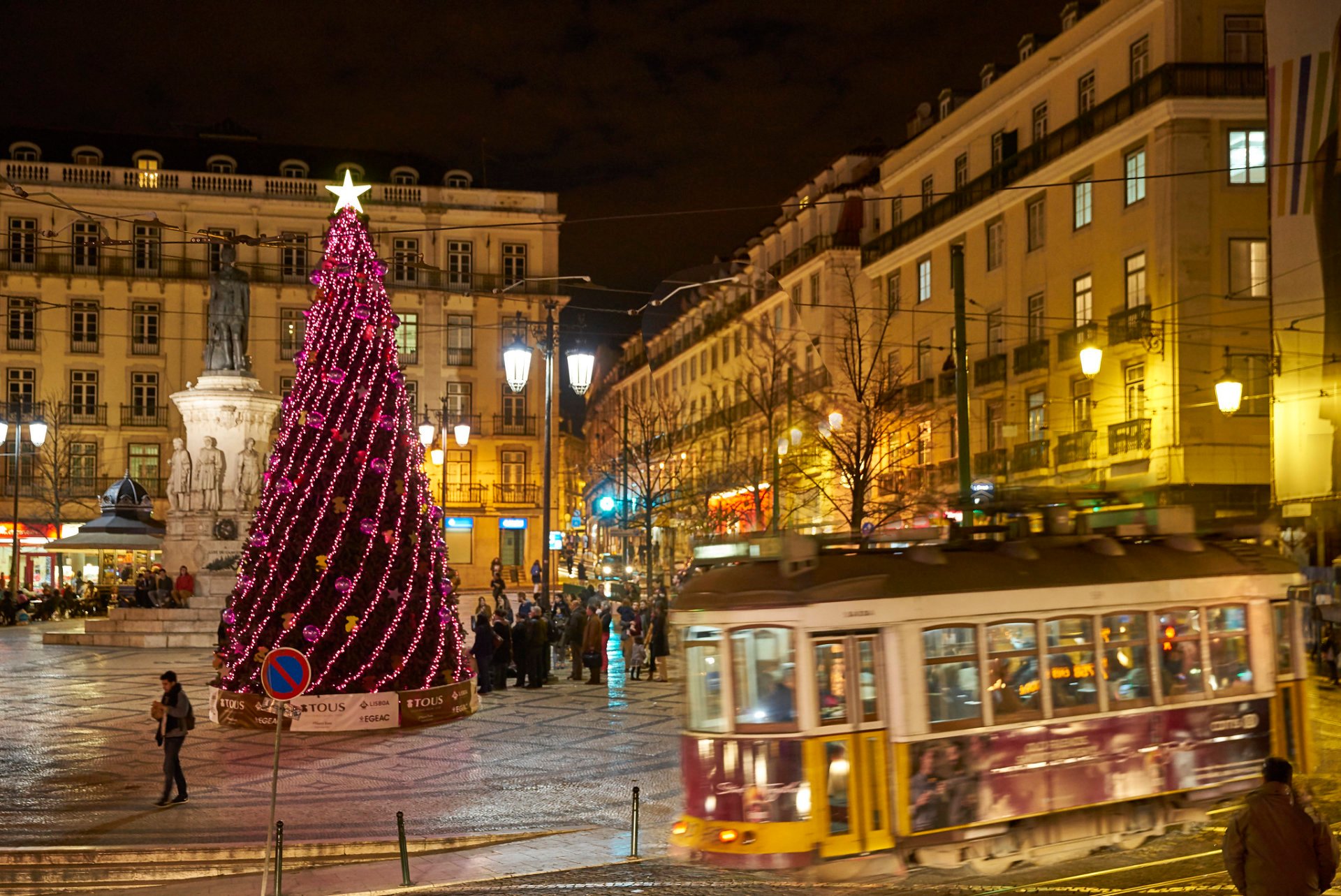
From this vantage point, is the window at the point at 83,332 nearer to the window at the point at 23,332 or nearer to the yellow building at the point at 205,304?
the yellow building at the point at 205,304

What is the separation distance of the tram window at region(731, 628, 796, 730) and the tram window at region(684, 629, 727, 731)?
0.48 feet

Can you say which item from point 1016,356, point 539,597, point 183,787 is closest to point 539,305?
point 1016,356

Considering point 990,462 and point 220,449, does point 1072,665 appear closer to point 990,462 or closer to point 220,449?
→ point 220,449

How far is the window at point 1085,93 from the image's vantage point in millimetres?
34906

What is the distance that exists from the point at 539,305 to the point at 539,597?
3525cm

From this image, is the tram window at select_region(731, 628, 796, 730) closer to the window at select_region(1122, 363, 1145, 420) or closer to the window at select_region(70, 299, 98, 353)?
the window at select_region(1122, 363, 1145, 420)

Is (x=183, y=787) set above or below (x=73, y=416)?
below

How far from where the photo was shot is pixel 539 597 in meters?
30.6

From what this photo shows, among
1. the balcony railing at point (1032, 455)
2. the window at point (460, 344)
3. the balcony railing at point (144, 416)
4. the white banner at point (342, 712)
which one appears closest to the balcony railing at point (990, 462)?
the balcony railing at point (1032, 455)

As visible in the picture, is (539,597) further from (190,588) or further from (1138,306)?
(1138,306)

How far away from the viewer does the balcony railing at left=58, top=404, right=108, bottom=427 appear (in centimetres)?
6259

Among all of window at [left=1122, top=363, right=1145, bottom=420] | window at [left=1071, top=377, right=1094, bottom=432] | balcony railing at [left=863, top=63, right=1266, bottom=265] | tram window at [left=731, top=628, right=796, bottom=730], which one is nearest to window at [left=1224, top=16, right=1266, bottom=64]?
balcony railing at [left=863, top=63, right=1266, bottom=265]

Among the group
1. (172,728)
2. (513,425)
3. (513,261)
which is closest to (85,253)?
(513,261)

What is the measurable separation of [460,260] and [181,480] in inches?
1361
